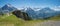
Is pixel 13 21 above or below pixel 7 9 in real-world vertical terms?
below

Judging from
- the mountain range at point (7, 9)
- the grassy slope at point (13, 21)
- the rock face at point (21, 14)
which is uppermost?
the mountain range at point (7, 9)

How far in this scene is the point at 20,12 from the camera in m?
1.60

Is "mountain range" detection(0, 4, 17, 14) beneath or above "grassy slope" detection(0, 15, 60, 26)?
above

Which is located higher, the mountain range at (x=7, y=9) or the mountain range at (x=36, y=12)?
the mountain range at (x=7, y=9)

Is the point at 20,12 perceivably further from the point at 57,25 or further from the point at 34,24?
the point at 57,25

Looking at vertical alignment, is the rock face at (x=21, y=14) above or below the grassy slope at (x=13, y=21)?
above

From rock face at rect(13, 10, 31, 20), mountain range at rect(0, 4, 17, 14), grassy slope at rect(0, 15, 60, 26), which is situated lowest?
grassy slope at rect(0, 15, 60, 26)

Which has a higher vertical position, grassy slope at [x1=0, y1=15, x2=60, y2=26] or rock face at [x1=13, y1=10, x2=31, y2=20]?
rock face at [x1=13, y1=10, x2=31, y2=20]

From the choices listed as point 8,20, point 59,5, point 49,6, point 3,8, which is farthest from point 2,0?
point 59,5

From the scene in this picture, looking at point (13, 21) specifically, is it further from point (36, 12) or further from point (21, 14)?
point (36, 12)

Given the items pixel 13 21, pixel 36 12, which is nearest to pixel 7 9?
pixel 13 21

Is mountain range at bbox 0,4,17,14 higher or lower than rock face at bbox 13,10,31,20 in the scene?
higher

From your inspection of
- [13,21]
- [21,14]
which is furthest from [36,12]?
[13,21]

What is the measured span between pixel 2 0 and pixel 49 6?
0.62 meters
